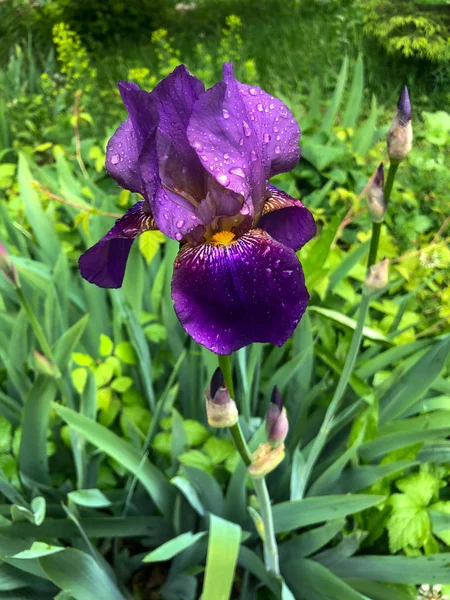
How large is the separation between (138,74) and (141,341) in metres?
1.92

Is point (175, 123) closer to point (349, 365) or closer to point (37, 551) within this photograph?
point (349, 365)

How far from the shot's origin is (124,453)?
1.06 m

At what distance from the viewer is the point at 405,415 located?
137 centimetres

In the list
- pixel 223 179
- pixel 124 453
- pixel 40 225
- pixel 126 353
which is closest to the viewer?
pixel 223 179

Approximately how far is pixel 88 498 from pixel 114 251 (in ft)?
2.07

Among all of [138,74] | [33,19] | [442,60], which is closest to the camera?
[138,74]

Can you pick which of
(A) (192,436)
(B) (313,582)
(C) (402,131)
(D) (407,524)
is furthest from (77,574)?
(C) (402,131)

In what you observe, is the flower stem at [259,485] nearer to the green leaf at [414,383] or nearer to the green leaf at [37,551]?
the green leaf at [37,551]

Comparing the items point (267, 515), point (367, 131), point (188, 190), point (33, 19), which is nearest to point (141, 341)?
point (267, 515)

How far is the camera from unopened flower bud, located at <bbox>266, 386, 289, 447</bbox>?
813 mm

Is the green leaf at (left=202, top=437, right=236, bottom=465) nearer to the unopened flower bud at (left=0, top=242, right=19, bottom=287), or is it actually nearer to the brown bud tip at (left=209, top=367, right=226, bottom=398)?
the brown bud tip at (left=209, top=367, right=226, bottom=398)

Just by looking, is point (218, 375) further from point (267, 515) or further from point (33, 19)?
point (33, 19)

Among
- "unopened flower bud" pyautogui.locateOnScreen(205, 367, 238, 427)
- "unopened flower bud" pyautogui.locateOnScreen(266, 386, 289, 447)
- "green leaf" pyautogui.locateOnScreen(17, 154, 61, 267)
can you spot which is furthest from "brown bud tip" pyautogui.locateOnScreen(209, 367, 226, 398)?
"green leaf" pyautogui.locateOnScreen(17, 154, 61, 267)

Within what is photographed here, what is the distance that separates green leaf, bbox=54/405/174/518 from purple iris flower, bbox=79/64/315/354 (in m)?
0.48
